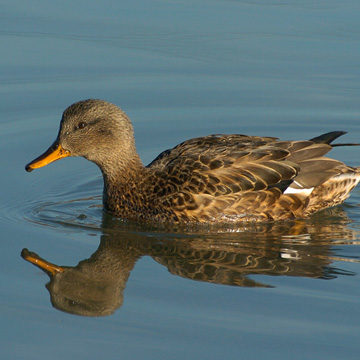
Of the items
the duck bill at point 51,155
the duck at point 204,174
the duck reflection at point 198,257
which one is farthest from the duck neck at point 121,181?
the duck bill at point 51,155

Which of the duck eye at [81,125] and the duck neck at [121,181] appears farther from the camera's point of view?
the duck neck at [121,181]

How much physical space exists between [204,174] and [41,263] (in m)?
2.12

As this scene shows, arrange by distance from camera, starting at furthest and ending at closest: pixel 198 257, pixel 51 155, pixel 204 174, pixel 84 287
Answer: pixel 51 155, pixel 204 174, pixel 198 257, pixel 84 287

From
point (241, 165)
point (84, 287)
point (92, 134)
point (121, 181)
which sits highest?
point (92, 134)

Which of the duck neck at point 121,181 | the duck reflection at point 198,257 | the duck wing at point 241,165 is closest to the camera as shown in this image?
the duck reflection at point 198,257

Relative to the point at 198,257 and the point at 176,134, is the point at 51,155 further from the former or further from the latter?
the point at 176,134

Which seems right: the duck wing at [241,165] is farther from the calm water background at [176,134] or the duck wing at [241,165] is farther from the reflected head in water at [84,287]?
the reflected head in water at [84,287]

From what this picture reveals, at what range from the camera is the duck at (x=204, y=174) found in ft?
32.4

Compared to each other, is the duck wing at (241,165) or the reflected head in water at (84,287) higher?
the duck wing at (241,165)

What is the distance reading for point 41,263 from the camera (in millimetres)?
8852

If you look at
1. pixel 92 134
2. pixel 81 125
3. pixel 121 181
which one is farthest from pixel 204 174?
pixel 81 125

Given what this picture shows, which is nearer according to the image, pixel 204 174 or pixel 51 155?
pixel 204 174

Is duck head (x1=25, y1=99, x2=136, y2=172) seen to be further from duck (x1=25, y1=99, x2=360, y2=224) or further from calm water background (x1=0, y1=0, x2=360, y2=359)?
calm water background (x1=0, y1=0, x2=360, y2=359)

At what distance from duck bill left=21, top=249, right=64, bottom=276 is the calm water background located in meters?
0.10
